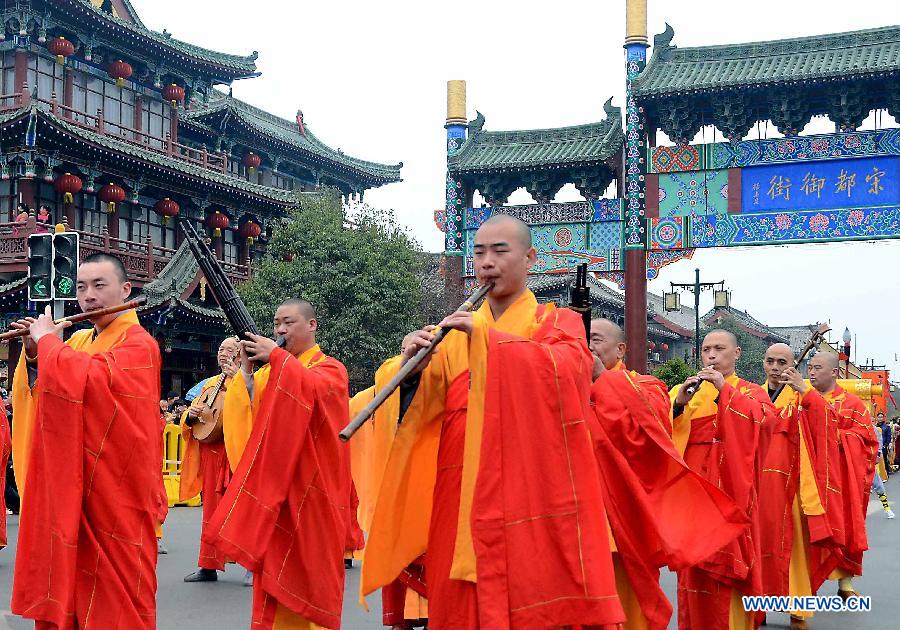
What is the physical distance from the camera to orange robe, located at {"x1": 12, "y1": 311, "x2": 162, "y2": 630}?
15.1 feet

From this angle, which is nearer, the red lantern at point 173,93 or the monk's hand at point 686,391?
the monk's hand at point 686,391

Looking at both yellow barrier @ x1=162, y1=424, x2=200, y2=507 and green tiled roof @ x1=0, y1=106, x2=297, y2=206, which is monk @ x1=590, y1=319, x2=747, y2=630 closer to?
yellow barrier @ x1=162, y1=424, x2=200, y2=507

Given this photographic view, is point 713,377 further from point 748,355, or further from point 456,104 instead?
point 748,355

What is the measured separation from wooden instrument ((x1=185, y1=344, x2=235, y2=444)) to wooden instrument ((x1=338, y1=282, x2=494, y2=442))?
5070mm

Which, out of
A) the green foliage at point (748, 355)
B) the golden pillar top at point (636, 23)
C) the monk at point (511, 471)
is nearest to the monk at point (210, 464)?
the monk at point (511, 471)

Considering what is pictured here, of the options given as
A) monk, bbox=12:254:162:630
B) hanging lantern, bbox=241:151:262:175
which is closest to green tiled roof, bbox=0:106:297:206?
hanging lantern, bbox=241:151:262:175

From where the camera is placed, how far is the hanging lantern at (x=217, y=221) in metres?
28.0

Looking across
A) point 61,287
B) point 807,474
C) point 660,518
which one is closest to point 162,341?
point 61,287

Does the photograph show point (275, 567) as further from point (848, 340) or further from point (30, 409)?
point (848, 340)

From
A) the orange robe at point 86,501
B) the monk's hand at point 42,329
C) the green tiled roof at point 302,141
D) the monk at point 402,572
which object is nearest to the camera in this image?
the monk at point 402,572

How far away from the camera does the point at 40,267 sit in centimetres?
949

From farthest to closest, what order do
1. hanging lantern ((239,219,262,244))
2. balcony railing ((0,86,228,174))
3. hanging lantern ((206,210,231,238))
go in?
hanging lantern ((239,219,262,244)) < hanging lantern ((206,210,231,238)) < balcony railing ((0,86,228,174))

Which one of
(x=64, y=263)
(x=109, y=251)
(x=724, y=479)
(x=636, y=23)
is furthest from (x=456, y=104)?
(x=724, y=479)

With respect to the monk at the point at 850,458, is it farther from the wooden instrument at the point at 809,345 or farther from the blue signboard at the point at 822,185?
the blue signboard at the point at 822,185
